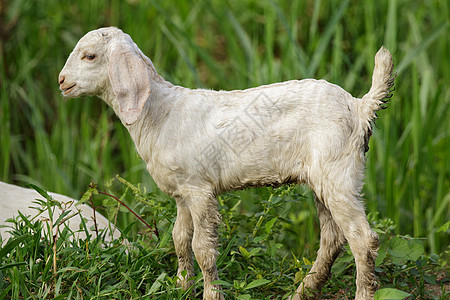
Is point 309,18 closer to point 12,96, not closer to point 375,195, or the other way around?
point 375,195

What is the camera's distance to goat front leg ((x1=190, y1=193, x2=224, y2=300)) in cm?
249

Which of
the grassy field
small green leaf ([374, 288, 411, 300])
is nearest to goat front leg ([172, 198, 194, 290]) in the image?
the grassy field

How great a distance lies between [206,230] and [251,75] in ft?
6.63

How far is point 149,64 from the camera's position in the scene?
104 inches

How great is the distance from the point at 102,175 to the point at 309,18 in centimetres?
233

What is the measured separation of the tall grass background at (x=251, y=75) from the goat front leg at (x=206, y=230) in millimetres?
1036

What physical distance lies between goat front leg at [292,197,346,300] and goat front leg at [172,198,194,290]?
48 cm

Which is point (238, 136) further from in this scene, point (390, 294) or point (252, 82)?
point (252, 82)

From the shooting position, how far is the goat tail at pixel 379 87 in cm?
242

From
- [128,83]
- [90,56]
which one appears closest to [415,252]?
[128,83]

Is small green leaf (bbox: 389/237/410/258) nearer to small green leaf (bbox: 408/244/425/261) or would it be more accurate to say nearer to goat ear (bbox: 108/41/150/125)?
small green leaf (bbox: 408/244/425/261)

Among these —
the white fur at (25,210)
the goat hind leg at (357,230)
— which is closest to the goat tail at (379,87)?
the goat hind leg at (357,230)

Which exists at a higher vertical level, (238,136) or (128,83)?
(128,83)

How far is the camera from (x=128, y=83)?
2.42 metres
